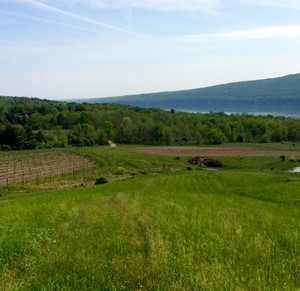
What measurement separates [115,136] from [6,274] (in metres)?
175

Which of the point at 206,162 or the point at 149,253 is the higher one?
the point at 149,253

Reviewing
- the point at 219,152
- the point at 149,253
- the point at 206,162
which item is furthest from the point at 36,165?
the point at 149,253

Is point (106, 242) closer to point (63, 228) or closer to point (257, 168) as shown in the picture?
point (63, 228)

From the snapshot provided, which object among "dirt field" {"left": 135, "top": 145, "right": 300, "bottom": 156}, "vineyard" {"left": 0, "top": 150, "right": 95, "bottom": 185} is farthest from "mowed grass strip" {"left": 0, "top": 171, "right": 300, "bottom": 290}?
"dirt field" {"left": 135, "top": 145, "right": 300, "bottom": 156}

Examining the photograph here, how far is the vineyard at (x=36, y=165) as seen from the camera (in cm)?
7706

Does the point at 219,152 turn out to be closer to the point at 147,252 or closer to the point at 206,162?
the point at 206,162

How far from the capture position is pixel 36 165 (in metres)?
93.9

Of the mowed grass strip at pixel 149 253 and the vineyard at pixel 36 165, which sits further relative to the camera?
the vineyard at pixel 36 165

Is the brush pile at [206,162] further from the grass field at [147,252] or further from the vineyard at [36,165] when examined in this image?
the grass field at [147,252]

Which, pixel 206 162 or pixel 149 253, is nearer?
pixel 149 253

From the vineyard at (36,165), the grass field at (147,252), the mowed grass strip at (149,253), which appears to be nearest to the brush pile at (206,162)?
the vineyard at (36,165)

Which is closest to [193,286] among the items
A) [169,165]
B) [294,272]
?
[294,272]

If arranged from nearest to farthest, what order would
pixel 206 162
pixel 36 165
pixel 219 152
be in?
1. pixel 36 165
2. pixel 206 162
3. pixel 219 152

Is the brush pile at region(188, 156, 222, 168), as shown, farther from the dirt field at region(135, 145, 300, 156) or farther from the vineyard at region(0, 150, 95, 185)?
the vineyard at region(0, 150, 95, 185)
